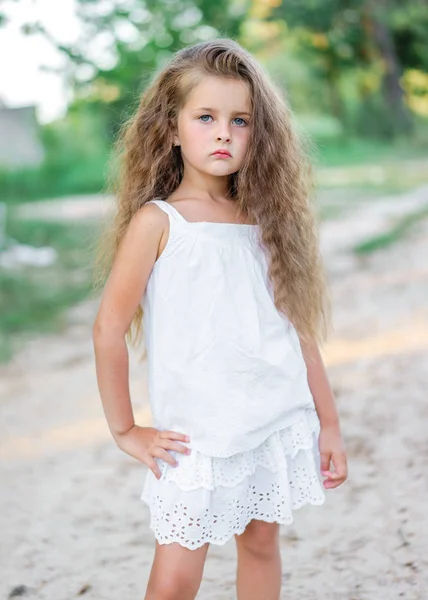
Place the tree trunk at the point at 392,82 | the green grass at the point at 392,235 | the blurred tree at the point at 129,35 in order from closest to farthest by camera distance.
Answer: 1. the blurred tree at the point at 129,35
2. the green grass at the point at 392,235
3. the tree trunk at the point at 392,82

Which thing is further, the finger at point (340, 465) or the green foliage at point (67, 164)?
the green foliage at point (67, 164)

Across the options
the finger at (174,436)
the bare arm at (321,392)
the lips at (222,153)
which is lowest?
the finger at (174,436)

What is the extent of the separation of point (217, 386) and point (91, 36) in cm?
A: 561

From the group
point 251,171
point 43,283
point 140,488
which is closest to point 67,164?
point 43,283

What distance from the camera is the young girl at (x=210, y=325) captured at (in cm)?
162

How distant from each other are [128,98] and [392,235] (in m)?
3.18

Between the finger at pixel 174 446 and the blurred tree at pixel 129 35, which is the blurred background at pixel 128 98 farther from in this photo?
the finger at pixel 174 446

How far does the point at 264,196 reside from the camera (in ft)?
5.79

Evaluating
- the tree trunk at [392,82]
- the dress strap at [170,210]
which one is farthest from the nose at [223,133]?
the tree trunk at [392,82]

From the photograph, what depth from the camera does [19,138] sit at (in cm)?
971

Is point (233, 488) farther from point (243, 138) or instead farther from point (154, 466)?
point (243, 138)

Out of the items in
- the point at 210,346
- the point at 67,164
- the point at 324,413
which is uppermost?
the point at 67,164

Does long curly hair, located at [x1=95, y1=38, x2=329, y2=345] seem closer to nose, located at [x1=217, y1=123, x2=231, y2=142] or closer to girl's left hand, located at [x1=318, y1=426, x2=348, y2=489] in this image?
nose, located at [x1=217, y1=123, x2=231, y2=142]

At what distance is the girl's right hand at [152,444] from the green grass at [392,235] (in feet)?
20.5
